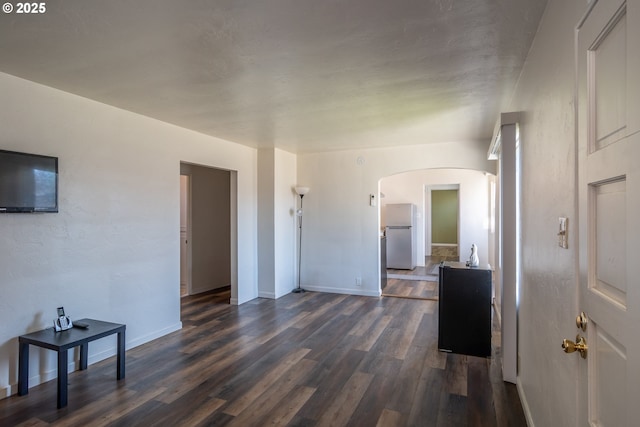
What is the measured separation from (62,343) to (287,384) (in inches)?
65.8

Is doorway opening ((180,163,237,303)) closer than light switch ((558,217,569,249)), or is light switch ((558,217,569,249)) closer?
light switch ((558,217,569,249))

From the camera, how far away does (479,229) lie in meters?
8.08

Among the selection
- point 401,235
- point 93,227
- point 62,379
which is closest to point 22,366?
point 62,379

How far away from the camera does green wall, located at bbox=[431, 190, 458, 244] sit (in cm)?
1319

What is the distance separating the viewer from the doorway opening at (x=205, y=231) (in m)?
6.07

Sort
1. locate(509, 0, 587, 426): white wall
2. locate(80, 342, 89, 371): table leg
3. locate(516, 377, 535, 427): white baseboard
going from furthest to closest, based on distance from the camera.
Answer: locate(80, 342, 89, 371): table leg → locate(516, 377, 535, 427): white baseboard → locate(509, 0, 587, 426): white wall

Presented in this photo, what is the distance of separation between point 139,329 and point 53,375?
83cm

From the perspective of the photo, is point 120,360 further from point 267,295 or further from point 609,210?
point 609,210

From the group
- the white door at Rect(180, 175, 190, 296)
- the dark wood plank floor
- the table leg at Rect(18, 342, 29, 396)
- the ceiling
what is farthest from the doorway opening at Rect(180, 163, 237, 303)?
the table leg at Rect(18, 342, 29, 396)

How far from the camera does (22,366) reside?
2.64 meters

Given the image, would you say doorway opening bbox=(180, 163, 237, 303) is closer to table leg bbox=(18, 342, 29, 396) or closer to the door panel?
table leg bbox=(18, 342, 29, 396)

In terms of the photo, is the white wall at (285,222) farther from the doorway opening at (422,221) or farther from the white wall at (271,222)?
the doorway opening at (422,221)

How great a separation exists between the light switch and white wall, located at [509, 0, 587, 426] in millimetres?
30

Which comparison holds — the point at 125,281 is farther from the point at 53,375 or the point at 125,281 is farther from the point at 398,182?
the point at 398,182
